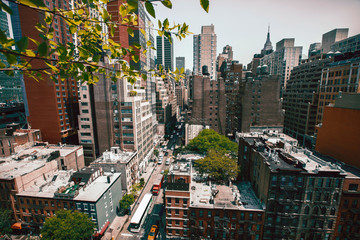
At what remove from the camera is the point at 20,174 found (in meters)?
40.3

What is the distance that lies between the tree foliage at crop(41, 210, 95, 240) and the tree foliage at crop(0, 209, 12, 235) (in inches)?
437

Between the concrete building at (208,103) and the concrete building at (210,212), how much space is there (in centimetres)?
4318

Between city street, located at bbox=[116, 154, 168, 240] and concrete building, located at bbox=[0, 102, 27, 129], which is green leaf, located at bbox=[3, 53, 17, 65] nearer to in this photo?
city street, located at bbox=[116, 154, 168, 240]

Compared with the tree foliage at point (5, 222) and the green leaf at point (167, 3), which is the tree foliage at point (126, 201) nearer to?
the tree foliage at point (5, 222)

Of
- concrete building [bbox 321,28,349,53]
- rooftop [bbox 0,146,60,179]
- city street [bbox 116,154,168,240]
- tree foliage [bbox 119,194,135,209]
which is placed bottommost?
city street [bbox 116,154,168,240]

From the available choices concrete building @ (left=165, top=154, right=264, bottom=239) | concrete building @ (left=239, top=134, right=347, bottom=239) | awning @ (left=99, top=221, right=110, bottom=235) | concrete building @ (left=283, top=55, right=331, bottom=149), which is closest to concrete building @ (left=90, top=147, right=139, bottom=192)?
awning @ (left=99, top=221, right=110, bottom=235)

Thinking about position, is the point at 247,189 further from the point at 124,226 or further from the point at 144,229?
the point at 124,226

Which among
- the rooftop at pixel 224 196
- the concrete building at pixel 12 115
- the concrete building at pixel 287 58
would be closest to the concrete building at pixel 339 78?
the rooftop at pixel 224 196

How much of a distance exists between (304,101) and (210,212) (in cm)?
7574

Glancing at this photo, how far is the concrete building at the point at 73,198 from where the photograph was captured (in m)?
37.3

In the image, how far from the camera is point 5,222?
37219 millimetres

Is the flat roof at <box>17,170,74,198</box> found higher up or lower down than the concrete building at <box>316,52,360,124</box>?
lower down

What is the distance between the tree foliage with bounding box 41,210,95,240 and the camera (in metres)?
32.0

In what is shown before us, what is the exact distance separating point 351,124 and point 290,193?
19652mm
